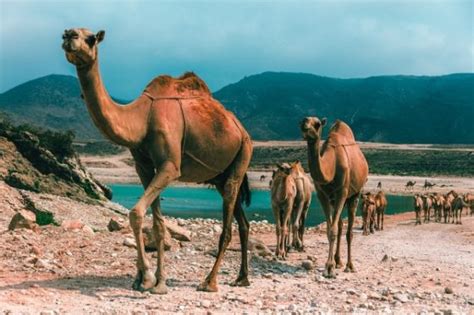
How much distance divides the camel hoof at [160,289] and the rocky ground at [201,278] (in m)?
0.10

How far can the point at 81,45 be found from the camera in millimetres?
7688

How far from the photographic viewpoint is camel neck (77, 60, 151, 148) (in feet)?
26.0

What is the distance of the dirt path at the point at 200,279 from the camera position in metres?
7.93

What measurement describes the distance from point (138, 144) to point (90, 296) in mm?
2096

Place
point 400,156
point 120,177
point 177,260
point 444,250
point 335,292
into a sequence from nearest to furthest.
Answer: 1. point 335,292
2. point 177,260
3. point 444,250
4. point 120,177
5. point 400,156

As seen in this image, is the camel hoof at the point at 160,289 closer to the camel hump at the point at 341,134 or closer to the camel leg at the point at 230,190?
the camel leg at the point at 230,190

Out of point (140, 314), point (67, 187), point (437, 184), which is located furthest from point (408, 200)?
point (140, 314)

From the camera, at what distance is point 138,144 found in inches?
337

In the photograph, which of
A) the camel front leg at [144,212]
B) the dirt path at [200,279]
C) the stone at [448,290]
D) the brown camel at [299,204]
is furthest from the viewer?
the brown camel at [299,204]

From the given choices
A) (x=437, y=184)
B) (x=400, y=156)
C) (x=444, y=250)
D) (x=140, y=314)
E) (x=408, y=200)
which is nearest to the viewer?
(x=140, y=314)

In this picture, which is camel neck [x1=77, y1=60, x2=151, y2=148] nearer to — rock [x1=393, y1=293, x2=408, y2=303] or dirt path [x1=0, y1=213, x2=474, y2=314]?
dirt path [x1=0, y1=213, x2=474, y2=314]

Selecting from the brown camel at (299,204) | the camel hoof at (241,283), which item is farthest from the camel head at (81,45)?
the brown camel at (299,204)

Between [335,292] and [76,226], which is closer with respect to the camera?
[335,292]

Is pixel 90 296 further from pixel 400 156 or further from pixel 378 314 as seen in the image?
pixel 400 156
